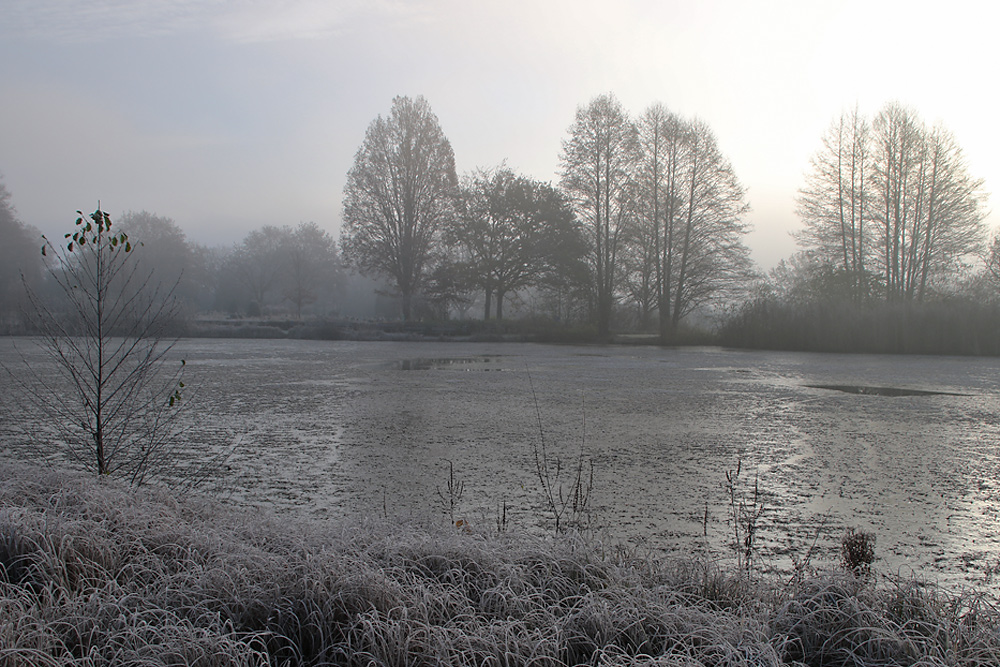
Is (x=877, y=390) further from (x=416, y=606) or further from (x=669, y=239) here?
(x=669, y=239)

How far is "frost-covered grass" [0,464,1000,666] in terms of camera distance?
197 centimetres

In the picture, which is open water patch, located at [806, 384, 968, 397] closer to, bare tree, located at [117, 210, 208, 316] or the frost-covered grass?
the frost-covered grass

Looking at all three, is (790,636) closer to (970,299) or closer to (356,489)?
(356,489)

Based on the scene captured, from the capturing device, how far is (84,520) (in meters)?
2.98

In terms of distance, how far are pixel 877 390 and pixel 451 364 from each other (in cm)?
866

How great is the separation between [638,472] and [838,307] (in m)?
19.3

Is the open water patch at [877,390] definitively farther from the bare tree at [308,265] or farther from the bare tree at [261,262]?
the bare tree at [261,262]

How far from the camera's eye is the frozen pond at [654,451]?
11.8 ft

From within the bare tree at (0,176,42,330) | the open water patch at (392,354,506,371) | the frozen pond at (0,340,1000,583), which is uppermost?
the bare tree at (0,176,42,330)

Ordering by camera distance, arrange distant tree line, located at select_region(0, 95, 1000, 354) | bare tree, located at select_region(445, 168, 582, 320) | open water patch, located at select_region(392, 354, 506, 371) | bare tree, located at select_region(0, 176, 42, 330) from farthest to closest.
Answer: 1. bare tree, located at select_region(0, 176, 42, 330)
2. bare tree, located at select_region(445, 168, 582, 320)
3. distant tree line, located at select_region(0, 95, 1000, 354)
4. open water patch, located at select_region(392, 354, 506, 371)

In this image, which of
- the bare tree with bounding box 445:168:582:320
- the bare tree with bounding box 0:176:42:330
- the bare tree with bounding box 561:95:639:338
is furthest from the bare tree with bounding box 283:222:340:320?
the bare tree with bounding box 561:95:639:338

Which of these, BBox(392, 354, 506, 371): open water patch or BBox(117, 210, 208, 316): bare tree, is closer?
BBox(392, 354, 506, 371): open water patch

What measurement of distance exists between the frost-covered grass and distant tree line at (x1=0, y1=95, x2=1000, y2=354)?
19213mm

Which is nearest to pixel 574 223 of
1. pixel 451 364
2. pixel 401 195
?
pixel 401 195
